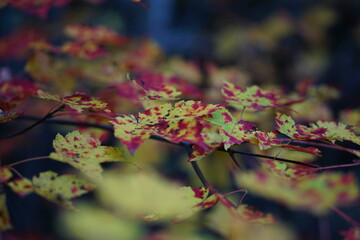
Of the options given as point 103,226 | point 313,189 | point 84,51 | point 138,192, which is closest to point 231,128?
point 84,51

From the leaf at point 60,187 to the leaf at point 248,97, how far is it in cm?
33

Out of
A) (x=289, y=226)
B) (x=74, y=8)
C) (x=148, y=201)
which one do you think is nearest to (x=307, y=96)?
(x=148, y=201)

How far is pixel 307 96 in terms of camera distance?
3.49 ft

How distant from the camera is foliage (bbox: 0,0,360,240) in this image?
539 millimetres

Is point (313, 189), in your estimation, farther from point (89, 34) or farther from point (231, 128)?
point (89, 34)

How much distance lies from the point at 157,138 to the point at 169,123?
0.15m

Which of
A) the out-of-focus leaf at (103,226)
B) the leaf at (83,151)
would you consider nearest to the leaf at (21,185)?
the leaf at (83,151)

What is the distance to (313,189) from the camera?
1378 millimetres

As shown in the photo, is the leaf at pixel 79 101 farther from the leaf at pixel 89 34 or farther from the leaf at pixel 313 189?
the leaf at pixel 313 189

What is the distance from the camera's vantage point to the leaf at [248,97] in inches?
25.2

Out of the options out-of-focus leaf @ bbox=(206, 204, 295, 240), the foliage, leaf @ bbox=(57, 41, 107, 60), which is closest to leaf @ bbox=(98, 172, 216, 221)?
the foliage

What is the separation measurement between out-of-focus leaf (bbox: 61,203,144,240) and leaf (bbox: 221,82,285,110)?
1.50 metres

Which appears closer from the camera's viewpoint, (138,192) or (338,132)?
(338,132)

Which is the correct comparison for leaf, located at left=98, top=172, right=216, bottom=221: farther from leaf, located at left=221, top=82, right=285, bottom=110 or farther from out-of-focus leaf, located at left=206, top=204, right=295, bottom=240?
leaf, located at left=221, top=82, right=285, bottom=110
